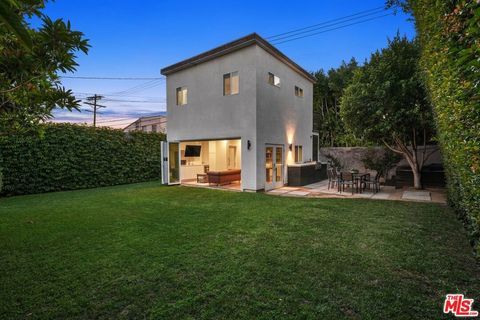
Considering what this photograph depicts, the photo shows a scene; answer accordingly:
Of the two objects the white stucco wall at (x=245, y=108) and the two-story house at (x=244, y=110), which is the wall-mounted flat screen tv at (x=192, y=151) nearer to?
the two-story house at (x=244, y=110)

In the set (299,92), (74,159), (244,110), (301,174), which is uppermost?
(299,92)

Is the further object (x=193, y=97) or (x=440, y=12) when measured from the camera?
(x=193, y=97)

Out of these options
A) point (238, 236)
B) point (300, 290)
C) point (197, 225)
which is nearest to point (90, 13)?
point (197, 225)

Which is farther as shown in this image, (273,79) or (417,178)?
(273,79)

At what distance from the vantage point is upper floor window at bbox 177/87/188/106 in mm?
12344

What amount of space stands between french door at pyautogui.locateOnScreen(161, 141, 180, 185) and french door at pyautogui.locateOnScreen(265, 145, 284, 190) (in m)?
5.08

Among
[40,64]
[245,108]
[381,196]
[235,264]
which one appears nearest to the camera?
[40,64]

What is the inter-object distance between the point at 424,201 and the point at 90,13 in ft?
61.1

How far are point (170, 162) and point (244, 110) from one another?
5113 mm

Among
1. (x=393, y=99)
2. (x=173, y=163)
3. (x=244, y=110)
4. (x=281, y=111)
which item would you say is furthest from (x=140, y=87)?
(x=393, y=99)

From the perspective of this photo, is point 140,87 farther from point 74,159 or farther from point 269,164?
point 269,164

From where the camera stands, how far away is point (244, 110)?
10.0 m

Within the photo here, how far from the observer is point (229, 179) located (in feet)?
39.9

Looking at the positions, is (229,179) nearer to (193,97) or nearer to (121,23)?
(193,97)
